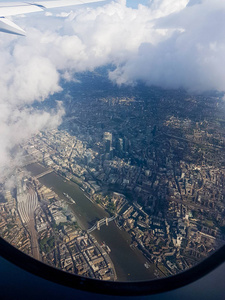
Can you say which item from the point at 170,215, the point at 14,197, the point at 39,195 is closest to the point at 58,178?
the point at 39,195

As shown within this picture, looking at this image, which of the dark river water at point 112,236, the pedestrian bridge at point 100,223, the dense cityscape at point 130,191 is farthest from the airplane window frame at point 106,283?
the pedestrian bridge at point 100,223

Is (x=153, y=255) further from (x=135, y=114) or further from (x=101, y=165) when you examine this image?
(x=135, y=114)

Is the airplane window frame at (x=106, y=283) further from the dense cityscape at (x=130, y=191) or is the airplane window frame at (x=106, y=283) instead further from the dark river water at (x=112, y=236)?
the dark river water at (x=112, y=236)

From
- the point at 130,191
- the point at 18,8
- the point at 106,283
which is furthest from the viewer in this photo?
the point at 130,191

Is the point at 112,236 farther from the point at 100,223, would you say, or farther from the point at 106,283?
the point at 106,283

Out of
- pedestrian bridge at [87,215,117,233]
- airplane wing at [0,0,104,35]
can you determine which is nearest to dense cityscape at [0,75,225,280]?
pedestrian bridge at [87,215,117,233]

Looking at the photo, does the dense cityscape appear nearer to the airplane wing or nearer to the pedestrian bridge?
the pedestrian bridge

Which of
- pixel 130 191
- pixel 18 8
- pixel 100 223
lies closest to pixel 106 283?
pixel 100 223
